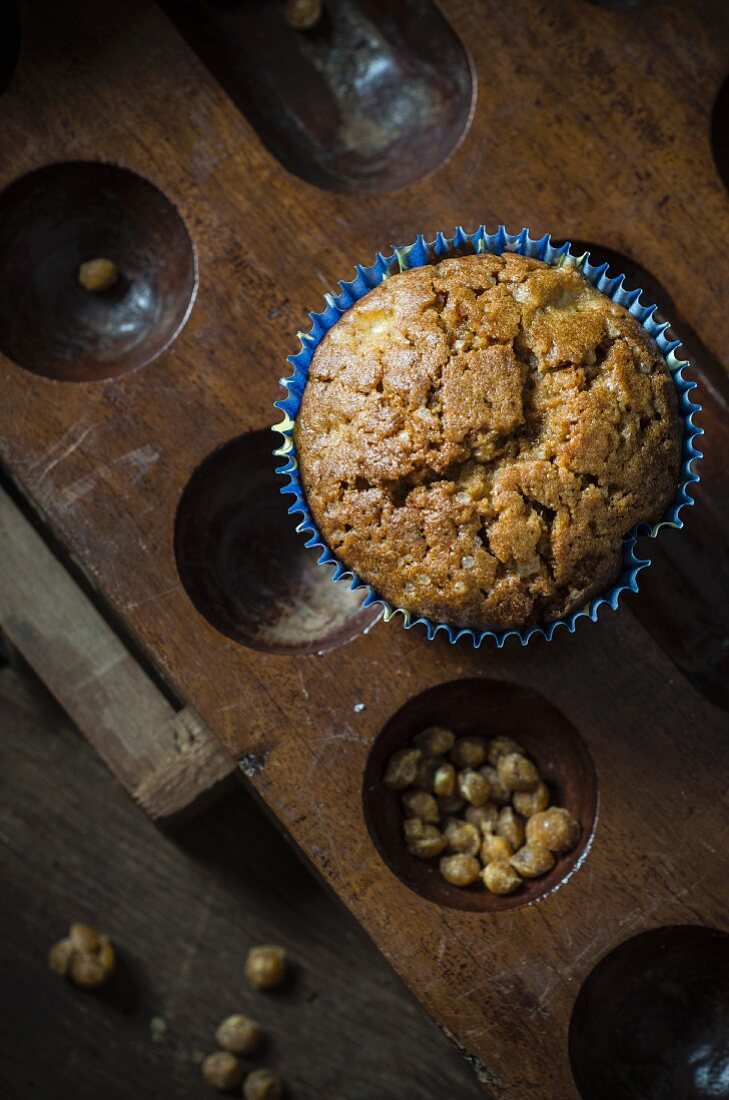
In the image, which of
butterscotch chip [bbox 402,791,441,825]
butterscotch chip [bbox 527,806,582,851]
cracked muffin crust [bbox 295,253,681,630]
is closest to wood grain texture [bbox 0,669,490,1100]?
butterscotch chip [bbox 402,791,441,825]

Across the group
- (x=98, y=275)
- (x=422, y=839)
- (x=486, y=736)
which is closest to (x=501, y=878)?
(x=422, y=839)

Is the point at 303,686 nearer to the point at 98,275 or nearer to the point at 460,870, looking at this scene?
the point at 460,870

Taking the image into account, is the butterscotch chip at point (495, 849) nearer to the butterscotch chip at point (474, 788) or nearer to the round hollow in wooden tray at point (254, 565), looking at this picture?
the butterscotch chip at point (474, 788)

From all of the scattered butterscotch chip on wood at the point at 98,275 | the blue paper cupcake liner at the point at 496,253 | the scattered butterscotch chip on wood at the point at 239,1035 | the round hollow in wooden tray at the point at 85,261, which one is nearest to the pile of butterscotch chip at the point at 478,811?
the blue paper cupcake liner at the point at 496,253

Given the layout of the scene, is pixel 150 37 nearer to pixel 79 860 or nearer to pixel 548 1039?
pixel 79 860

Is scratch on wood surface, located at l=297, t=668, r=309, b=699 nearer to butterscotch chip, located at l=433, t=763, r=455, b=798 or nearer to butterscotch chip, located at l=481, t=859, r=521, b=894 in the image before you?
butterscotch chip, located at l=433, t=763, r=455, b=798
